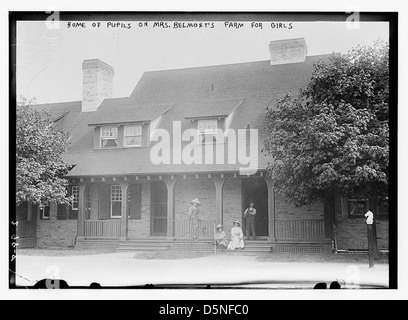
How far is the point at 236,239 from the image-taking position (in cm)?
1158

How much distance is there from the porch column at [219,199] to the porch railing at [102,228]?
2.20 m

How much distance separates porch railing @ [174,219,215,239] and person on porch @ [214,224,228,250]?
0.12 meters

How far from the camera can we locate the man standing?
11.8m

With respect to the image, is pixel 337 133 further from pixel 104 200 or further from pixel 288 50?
pixel 104 200

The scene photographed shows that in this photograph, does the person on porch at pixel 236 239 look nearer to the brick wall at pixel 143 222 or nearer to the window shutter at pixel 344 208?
the brick wall at pixel 143 222

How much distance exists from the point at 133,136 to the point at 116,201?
5.11ft

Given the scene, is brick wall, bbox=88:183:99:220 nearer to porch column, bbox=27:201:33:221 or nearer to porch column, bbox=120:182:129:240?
porch column, bbox=120:182:129:240

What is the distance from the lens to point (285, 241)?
1158cm

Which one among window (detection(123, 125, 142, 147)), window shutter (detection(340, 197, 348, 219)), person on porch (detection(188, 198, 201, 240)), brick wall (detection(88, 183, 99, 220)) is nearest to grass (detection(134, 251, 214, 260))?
person on porch (detection(188, 198, 201, 240))

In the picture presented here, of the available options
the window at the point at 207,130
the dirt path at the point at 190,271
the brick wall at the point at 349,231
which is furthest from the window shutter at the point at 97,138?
the brick wall at the point at 349,231

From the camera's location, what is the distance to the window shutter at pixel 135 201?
41.5 ft

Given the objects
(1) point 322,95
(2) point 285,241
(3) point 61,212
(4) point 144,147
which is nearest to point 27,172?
(3) point 61,212
